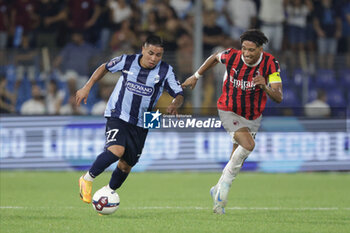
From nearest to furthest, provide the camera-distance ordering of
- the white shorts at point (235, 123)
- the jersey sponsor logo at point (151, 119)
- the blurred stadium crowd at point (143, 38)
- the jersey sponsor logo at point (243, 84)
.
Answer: the jersey sponsor logo at point (151, 119), the jersey sponsor logo at point (243, 84), the white shorts at point (235, 123), the blurred stadium crowd at point (143, 38)

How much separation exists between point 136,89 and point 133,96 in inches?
3.2

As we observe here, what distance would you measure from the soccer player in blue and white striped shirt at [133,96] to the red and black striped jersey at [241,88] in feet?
1.95

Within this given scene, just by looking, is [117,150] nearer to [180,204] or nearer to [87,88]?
[87,88]

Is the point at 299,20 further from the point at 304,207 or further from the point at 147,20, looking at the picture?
the point at 304,207

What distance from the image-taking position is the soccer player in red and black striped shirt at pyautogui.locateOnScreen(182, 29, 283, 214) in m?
7.76

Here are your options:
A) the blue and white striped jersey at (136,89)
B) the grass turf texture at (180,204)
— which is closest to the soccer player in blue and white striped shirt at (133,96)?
the blue and white striped jersey at (136,89)

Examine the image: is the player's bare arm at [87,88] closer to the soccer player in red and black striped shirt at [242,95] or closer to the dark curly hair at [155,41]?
the dark curly hair at [155,41]

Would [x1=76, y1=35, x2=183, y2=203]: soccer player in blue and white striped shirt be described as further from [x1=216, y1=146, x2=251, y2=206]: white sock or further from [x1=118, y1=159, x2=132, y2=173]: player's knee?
[x1=216, y1=146, x2=251, y2=206]: white sock

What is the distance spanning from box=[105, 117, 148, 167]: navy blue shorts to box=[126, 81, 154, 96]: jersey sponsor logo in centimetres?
35

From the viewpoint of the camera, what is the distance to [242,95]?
816cm

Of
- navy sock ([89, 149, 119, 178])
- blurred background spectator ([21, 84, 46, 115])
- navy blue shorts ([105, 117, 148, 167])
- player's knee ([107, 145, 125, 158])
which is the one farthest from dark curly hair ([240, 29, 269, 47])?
blurred background spectator ([21, 84, 46, 115])

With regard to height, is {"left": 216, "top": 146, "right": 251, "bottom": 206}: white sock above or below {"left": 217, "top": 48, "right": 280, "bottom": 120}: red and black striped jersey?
below

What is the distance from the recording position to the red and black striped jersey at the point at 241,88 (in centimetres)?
798

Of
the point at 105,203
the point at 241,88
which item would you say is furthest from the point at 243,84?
the point at 105,203
